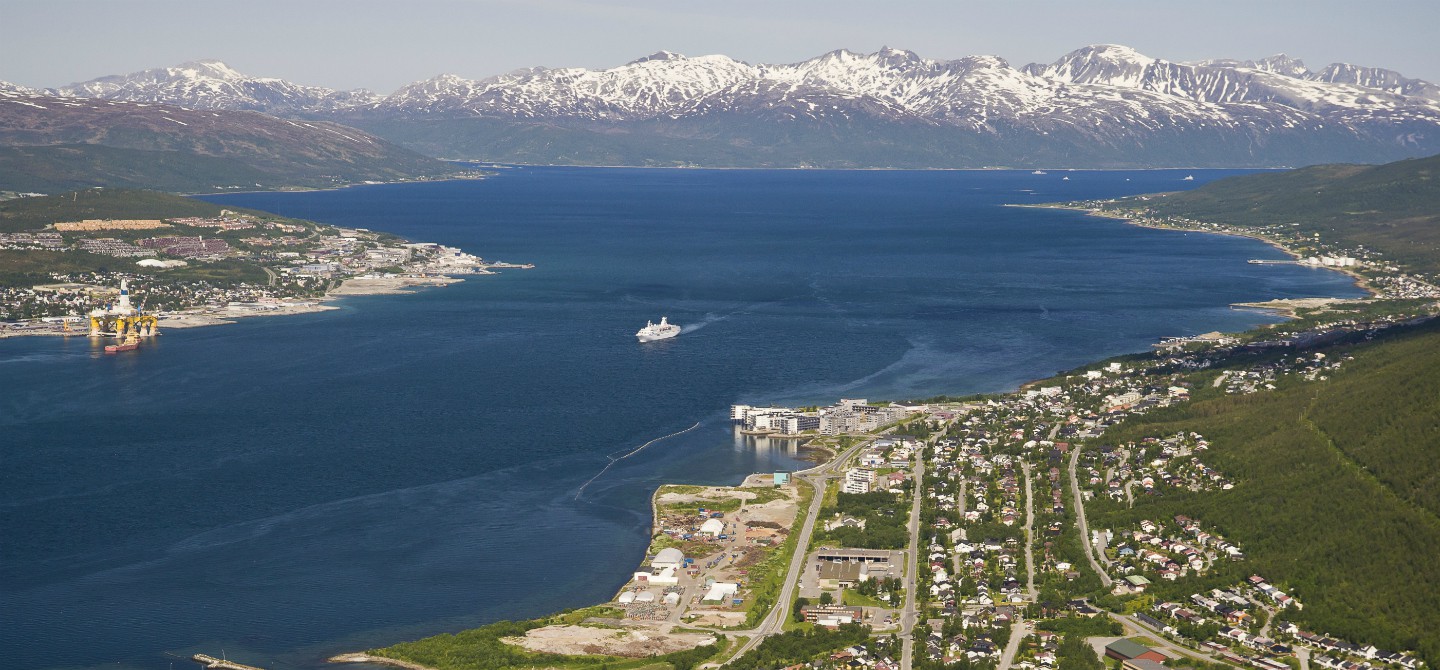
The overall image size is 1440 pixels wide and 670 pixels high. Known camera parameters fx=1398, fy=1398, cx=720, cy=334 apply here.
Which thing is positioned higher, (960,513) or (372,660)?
(960,513)

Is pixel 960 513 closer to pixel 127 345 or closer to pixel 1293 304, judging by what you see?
pixel 127 345

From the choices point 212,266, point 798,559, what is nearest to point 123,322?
point 212,266

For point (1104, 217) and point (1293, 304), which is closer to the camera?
point (1293, 304)

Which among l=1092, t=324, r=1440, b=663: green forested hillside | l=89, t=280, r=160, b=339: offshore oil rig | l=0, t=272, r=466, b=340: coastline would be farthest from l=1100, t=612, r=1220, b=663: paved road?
l=0, t=272, r=466, b=340: coastline

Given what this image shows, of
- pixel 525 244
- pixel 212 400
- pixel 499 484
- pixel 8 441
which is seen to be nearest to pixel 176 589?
pixel 499 484

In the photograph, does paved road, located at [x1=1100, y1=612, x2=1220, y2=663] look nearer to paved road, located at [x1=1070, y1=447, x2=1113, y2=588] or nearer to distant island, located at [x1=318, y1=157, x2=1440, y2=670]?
distant island, located at [x1=318, y1=157, x2=1440, y2=670]

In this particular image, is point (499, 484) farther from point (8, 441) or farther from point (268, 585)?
point (8, 441)

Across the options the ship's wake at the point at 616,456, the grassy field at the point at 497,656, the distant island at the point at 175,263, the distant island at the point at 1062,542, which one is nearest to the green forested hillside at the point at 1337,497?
the distant island at the point at 1062,542
